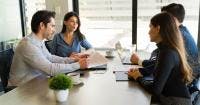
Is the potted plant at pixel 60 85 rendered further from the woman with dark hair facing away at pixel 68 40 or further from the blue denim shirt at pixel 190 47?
the woman with dark hair facing away at pixel 68 40

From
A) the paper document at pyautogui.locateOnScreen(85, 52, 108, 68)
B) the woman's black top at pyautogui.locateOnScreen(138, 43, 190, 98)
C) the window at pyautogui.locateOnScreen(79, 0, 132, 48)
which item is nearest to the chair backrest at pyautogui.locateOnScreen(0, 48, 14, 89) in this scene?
the paper document at pyautogui.locateOnScreen(85, 52, 108, 68)

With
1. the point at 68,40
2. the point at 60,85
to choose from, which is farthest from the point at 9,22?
the point at 60,85

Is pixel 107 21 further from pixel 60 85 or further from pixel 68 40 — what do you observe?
pixel 60 85

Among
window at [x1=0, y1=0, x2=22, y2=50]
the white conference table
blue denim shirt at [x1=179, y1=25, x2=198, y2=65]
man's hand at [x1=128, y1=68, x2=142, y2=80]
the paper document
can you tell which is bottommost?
the white conference table

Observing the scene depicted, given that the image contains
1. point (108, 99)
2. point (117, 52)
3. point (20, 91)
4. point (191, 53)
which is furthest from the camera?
point (117, 52)

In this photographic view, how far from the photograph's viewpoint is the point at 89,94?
171 cm

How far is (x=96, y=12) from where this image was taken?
423 centimetres

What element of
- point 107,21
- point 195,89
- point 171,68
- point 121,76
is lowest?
point 195,89

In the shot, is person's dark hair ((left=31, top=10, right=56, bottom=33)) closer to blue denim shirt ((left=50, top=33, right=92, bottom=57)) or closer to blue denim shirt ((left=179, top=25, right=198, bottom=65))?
blue denim shirt ((left=50, top=33, right=92, bottom=57))

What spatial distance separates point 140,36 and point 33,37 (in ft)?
7.05

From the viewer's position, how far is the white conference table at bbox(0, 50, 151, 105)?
1.58 m

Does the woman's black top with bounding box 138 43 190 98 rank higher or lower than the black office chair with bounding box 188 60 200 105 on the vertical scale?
higher

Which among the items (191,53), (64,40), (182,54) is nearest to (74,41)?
(64,40)

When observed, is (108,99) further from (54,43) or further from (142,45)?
(142,45)
